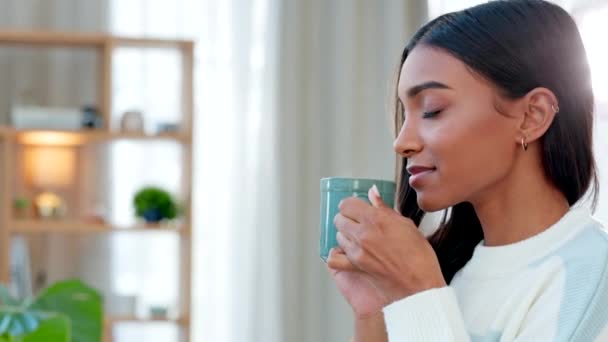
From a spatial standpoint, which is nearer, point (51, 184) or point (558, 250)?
point (558, 250)

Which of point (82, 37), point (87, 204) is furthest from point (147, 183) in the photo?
point (82, 37)

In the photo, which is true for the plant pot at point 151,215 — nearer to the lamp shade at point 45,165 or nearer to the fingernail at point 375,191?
the lamp shade at point 45,165

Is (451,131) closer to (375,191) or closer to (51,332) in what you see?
(375,191)

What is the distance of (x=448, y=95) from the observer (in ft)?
3.13

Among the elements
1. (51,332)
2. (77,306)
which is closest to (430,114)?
(51,332)

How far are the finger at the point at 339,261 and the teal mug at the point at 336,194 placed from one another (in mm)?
21

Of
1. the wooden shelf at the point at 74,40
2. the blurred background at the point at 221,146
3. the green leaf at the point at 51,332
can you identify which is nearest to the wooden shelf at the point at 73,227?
the blurred background at the point at 221,146

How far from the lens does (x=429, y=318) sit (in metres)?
0.92

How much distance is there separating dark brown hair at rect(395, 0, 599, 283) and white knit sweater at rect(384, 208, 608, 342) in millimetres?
49

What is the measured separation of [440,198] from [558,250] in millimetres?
115

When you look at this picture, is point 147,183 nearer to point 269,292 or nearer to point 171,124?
point 171,124

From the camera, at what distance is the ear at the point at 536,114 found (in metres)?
0.96

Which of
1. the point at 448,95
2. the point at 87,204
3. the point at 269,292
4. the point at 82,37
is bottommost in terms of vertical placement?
the point at 269,292

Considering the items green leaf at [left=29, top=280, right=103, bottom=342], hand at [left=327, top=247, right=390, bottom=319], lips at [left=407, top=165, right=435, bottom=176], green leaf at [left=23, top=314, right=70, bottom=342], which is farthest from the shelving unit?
lips at [left=407, top=165, right=435, bottom=176]
